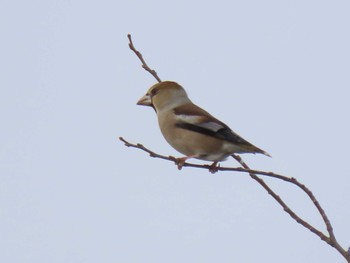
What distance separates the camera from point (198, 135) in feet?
17.5

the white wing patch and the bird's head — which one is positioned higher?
the bird's head

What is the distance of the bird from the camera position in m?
5.28

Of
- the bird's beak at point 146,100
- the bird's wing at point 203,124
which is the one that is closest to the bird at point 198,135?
the bird's wing at point 203,124

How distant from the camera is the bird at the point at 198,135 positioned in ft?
17.3

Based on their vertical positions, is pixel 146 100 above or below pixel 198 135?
above

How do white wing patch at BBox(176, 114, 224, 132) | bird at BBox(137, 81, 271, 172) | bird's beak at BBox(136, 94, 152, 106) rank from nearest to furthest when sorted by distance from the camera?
bird at BBox(137, 81, 271, 172) → white wing patch at BBox(176, 114, 224, 132) → bird's beak at BBox(136, 94, 152, 106)

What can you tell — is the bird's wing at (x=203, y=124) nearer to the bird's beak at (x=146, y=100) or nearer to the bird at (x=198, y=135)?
the bird at (x=198, y=135)

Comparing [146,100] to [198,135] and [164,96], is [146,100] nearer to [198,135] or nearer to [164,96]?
[164,96]

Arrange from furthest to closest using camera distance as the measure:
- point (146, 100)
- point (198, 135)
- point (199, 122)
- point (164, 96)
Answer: point (146, 100)
point (164, 96)
point (199, 122)
point (198, 135)

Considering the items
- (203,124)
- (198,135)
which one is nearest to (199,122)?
(203,124)

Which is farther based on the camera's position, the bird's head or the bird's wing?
the bird's head

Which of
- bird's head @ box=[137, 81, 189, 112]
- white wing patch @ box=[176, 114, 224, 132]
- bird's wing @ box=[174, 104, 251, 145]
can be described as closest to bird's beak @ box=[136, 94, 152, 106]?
bird's head @ box=[137, 81, 189, 112]

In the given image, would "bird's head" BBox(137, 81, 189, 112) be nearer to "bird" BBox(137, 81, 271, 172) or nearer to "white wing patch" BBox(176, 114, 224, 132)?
"bird" BBox(137, 81, 271, 172)

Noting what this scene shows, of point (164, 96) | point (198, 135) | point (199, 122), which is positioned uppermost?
point (164, 96)
